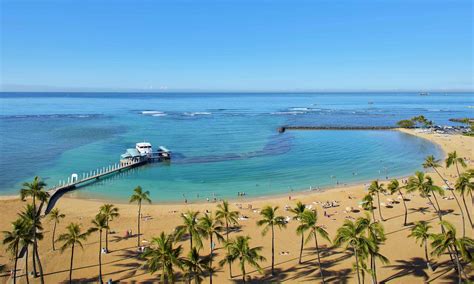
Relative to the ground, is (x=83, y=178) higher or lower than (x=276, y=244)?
higher

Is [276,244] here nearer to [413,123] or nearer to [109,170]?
[109,170]

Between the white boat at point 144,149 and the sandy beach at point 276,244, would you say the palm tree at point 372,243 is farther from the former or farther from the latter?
the white boat at point 144,149

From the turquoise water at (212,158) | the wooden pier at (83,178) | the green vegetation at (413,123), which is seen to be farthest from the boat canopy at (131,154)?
the green vegetation at (413,123)

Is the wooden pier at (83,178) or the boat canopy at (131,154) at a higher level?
the boat canopy at (131,154)

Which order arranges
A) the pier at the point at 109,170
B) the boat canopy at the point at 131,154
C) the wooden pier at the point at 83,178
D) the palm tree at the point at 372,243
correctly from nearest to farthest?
the palm tree at the point at 372,243 → the wooden pier at the point at 83,178 → the pier at the point at 109,170 → the boat canopy at the point at 131,154

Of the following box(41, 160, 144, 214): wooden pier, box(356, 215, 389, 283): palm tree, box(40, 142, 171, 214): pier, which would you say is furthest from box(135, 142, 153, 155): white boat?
box(356, 215, 389, 283): palm tree

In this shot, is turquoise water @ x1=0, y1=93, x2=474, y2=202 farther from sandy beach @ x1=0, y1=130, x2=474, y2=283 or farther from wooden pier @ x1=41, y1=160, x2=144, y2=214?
sandy beach @ x1=0, y1=130, x2=474, y2=283

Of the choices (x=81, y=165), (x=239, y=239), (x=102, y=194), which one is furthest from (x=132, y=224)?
(x=81, y=165)

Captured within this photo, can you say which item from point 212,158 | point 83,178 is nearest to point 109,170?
point 83,178
